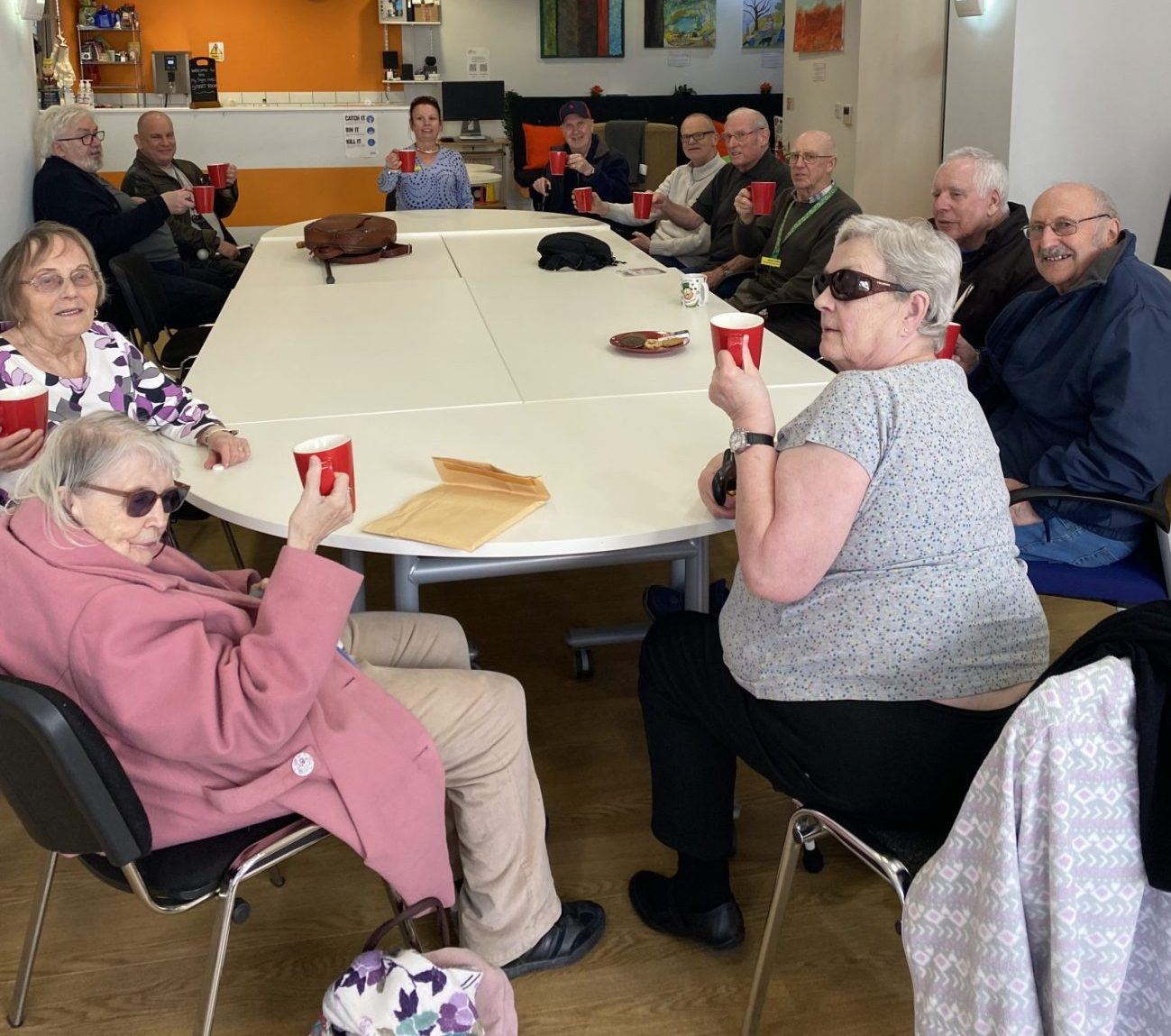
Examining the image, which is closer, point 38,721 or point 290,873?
point 38,721

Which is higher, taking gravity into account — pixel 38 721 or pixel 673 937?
pixel 38 721

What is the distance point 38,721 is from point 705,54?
10.3 metres

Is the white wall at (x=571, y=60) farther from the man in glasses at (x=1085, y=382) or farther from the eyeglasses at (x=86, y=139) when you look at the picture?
the man in glasses at (x=1085, y=382)

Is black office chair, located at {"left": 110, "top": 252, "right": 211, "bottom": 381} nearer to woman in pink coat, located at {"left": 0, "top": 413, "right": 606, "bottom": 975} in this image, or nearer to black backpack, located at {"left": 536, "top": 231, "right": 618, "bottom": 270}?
black backpack, located at {"left": 536, "top": 231, "right": 618, "bottom": 270}

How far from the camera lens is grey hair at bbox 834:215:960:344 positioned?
1.66 meters

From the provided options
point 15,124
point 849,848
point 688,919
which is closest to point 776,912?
point 849,848

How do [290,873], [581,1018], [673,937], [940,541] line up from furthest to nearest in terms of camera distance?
[290,873] → [673,937] → [581,1018] → [940,541]

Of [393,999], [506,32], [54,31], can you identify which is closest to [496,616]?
[393,999]

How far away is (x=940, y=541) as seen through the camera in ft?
5.09

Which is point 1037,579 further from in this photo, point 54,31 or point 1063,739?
point 54,31

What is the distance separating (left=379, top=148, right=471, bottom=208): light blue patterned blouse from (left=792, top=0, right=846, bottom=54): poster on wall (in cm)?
264

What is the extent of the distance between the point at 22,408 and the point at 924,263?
4.56ft

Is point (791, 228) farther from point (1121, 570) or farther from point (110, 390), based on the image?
point (110, 390)

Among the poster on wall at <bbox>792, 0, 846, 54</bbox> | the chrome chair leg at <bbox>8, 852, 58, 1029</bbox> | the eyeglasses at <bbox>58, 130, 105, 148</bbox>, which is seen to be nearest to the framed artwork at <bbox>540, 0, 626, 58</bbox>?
the poster on wall at <bbox>792, 0, 846, 54</bbox>
